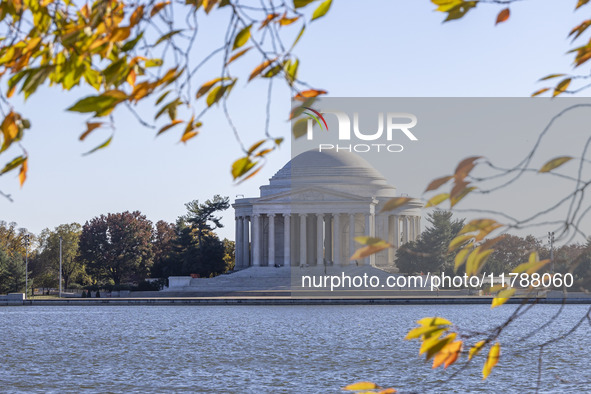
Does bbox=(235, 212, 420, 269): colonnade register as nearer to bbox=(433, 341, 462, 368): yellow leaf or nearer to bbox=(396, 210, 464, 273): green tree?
bbox=(396, 210, 464, 273): green tree

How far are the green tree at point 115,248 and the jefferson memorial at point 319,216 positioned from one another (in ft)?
38.8

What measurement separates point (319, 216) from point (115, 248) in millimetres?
24092

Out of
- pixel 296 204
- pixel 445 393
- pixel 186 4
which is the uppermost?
pixel 296 204

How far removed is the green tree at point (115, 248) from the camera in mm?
114125

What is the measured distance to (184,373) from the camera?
3141 centimetres

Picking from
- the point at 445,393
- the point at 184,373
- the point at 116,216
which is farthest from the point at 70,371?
the point at 116,216

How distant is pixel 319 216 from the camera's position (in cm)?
11244

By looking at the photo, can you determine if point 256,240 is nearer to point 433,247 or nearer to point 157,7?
point 433,247

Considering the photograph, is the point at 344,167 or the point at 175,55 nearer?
the point at 175,55

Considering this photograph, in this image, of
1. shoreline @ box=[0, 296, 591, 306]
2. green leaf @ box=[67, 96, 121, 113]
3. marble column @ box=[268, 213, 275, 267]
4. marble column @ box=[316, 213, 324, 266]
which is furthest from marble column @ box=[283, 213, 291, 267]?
green leaf @ box=[67, 96, 121, 113]

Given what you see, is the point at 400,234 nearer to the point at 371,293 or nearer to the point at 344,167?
the point at 344,167

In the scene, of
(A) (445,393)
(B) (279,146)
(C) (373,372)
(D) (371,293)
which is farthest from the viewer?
(D) (371,293)

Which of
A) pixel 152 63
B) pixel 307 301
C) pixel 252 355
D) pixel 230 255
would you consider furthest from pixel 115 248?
pixel 152 63

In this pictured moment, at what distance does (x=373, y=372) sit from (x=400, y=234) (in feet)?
306
